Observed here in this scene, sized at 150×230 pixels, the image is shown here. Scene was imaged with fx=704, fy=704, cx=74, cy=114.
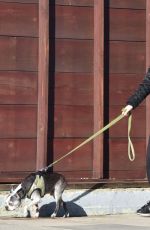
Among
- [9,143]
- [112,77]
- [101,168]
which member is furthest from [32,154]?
[112,77]

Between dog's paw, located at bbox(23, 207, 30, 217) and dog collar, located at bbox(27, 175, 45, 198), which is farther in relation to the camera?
dog's paw, located at bbox(23, 207, 30, 217)

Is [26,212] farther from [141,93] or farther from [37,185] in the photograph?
[141,93]

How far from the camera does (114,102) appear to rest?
28.8 ft

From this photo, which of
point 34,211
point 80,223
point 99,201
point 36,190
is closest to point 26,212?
point 34,211

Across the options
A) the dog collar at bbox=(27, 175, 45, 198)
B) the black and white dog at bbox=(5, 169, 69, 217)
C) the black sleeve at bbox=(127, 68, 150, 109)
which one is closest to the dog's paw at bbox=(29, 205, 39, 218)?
the black and white dog at bbox=(5, 169, 69, 217)

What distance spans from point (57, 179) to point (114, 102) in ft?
4.76

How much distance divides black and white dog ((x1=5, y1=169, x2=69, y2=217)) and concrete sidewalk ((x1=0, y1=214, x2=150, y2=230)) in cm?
15

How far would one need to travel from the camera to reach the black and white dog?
298 inches

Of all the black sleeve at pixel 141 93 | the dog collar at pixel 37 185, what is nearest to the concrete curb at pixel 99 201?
the dog collar at pixel 37 185

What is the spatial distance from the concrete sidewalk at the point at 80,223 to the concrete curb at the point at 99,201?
0.26 meters

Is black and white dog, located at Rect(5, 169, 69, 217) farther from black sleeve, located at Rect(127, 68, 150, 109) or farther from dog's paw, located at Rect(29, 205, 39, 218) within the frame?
black sleeve, located at Rect(127, 68, 150, 109)

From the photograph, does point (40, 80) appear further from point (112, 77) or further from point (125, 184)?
point (125, 184)

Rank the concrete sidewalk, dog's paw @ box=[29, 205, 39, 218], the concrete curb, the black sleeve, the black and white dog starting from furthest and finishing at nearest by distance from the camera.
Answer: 1. the concrete curb
2. dog's paw @ box=[29, 205, 39, 218]
3. the black and white dog
4. the concrete sidewalk
5. the black sleeve

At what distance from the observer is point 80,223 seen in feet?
24.5
